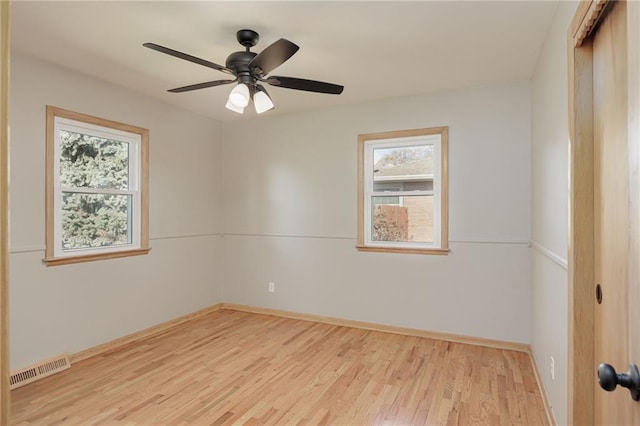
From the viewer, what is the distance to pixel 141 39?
2605mm

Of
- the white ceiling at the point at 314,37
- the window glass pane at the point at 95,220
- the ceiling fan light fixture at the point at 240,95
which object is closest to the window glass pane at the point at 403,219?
the white ceiling at the point at 314,37

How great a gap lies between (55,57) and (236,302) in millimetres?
3318

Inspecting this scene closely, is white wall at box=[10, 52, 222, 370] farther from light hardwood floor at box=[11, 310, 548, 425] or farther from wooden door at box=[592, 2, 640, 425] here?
wooden door at box=[592, 2, 640, 425]

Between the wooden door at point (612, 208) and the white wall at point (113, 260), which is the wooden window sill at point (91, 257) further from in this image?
the wooden door at point (612, 208)

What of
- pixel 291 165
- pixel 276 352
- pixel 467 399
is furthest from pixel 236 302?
pixel 467 399

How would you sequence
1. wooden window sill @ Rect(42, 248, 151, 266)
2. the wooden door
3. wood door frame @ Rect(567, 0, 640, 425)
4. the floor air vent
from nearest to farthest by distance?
the wooden door
wood door frame @ Rect(567, 0, 640, 425)
the floor air vent
wooden window sill @ Rect(42, 248, 151, 266)

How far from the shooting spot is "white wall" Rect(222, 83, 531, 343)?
3.52 meters

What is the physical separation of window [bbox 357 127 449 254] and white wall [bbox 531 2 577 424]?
93 cm

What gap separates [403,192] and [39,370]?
143 inches

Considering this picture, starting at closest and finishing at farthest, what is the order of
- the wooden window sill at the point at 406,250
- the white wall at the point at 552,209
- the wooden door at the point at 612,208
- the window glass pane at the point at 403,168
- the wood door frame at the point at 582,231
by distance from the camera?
the wooden door at the point at 612,208 → the wood door frame at the point at 582,231 → the white wall at the point at 552,209 → the wooden window sill at the point at 406,250 → the window glass pane at the point at 403,168

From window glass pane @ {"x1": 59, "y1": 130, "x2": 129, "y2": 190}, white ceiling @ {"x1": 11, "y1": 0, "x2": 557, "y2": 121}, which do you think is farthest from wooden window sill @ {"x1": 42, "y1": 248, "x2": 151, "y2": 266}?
white ceiling @ {"x1": 11, "y1": 0, "x2": 557, "y2": 121}

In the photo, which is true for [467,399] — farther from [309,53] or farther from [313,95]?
[313,95]

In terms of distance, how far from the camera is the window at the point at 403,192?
3814 mm

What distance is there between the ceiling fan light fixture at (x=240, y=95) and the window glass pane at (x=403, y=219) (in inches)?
85.5
